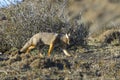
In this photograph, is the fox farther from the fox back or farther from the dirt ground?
the dirt ground

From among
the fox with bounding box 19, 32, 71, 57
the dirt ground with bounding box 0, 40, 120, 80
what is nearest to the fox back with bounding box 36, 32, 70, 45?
the fox with bounding box 19, 32, 71, 57

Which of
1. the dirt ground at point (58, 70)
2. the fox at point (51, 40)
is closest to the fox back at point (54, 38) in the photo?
the fox at point (51, 40)

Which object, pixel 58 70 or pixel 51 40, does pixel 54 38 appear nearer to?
pixel 51 40

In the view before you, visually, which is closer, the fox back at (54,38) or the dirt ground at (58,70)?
the dirt ground at (58,70)

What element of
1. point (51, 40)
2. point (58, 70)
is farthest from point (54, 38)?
point (58, 70)

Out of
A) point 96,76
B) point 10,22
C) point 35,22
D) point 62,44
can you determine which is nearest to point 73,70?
point 96,76

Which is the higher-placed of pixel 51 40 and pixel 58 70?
pixel 51 40

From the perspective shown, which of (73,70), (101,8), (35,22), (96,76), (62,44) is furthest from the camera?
(35,22)

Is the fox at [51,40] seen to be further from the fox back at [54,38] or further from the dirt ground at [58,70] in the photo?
the dirt ground at [58,70]

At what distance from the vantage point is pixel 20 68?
21.0 ft

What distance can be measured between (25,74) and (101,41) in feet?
20.9

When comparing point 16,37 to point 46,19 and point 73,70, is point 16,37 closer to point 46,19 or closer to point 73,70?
point 46,19

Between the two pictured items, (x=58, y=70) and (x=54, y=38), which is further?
(x=54, y=38)

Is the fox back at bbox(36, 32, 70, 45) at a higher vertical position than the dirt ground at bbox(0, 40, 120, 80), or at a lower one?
higher
